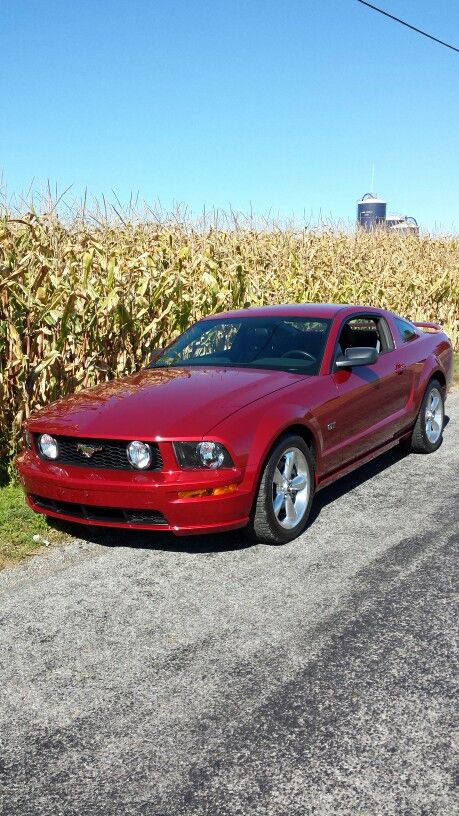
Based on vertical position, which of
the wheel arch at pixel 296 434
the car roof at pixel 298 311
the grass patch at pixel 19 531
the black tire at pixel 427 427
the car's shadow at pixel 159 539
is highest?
the car roof at pixel 298 311

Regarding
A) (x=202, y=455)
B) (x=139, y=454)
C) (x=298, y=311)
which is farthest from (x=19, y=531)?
(x=298, y=311)

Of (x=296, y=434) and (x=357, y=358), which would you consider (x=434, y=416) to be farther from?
(x=296, y=434)

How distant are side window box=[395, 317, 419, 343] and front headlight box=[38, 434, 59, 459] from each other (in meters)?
3.52

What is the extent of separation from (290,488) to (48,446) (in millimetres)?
1551

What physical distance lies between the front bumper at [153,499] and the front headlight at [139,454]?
57 mm

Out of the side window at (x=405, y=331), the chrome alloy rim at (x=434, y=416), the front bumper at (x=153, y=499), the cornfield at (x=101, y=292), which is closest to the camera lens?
the front bumper at (x=153, y=499)

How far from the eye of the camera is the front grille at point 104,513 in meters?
4.75

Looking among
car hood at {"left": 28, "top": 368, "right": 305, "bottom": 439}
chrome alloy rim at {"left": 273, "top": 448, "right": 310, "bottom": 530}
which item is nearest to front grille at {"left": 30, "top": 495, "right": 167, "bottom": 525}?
car hood at {"left": 28, "top": 368, "right": 305, "bottom": 439}

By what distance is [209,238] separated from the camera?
11.6 metres

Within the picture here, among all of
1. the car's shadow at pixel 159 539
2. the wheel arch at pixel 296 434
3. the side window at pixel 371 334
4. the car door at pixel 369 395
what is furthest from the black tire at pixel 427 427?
the wheel arch at pixel 296 434

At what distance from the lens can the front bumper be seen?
4656mm

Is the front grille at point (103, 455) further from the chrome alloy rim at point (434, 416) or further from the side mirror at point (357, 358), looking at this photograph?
the chrome alloy rim at point (434, 416)

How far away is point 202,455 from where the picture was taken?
15.4 ft

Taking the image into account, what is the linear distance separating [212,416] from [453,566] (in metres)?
1.63
